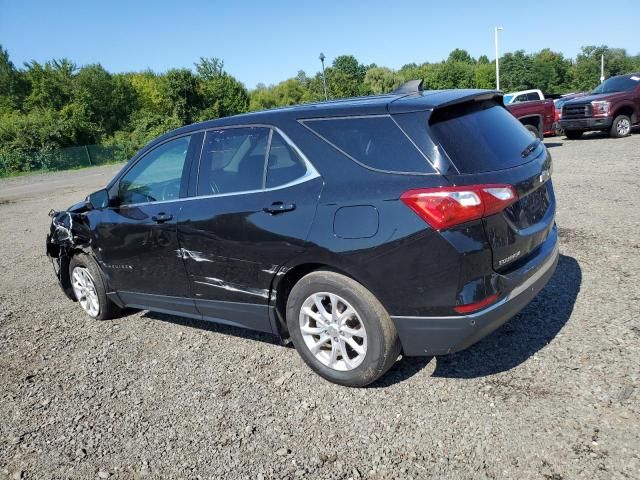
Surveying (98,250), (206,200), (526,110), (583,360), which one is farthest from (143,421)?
(526,110)

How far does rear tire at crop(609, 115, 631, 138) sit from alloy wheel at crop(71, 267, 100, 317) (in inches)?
616

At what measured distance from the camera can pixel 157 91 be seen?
71.4 metres

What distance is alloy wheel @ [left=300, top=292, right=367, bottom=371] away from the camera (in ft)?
10.3

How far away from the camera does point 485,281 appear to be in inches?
109

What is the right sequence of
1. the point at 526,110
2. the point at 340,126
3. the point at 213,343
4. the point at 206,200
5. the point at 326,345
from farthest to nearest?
the point at 526,110, the point at 213,343, the point at 206,200, the point at 326,345, the point at 340,126

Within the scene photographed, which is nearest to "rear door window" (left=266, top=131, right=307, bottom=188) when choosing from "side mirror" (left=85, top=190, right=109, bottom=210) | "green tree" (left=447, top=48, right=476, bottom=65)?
"side mirror" (left=85, top=190, right=109, bottom=210)

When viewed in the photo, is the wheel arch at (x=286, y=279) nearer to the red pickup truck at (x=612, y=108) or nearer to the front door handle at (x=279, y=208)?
the front door handle at (x=279, y=208)

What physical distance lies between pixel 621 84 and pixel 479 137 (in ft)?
51.8

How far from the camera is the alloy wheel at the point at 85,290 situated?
16.6ft

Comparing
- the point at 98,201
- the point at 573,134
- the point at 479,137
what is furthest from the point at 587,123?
the point at 98,201

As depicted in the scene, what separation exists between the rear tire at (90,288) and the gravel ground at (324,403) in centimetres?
16

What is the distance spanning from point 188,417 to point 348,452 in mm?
1108

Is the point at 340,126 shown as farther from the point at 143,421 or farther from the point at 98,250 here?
the point at 98,250

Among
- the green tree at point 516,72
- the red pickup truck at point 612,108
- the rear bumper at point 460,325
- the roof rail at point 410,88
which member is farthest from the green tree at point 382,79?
the rear bumper at point 460,325
